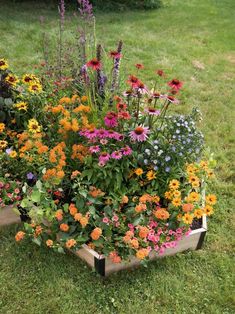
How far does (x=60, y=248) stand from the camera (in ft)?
8.47

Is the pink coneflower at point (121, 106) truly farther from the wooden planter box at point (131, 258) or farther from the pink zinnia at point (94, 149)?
the wooden planter box at point (131, 258)

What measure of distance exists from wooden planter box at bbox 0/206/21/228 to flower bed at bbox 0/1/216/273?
12cm

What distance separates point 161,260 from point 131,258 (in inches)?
11.1

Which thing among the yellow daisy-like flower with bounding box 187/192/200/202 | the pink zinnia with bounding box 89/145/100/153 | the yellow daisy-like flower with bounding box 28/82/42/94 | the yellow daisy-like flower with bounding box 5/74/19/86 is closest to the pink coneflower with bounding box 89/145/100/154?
the pink zinnia with bounding box 89/145/100/153

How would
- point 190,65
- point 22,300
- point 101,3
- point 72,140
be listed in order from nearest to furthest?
point 22,300 < point 72,140 < point 190,65 < point 101,3

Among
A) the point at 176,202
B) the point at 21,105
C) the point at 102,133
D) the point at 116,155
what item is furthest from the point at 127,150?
the point at 21,105

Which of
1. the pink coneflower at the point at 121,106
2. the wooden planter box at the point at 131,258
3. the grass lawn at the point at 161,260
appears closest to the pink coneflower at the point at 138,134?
the pink coneflower at the point at 121,106

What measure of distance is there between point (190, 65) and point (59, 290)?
4.36 m

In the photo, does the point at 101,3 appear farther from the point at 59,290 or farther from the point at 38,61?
the point at 59,290

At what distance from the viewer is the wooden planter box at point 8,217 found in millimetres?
2953

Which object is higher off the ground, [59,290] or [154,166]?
[154,166]

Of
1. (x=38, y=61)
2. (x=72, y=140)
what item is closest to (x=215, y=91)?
(x=38, y=61)

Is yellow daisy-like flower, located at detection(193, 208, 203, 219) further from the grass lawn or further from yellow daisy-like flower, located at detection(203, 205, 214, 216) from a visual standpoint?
the grass lawn

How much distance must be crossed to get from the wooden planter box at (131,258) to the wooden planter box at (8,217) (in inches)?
23.7
